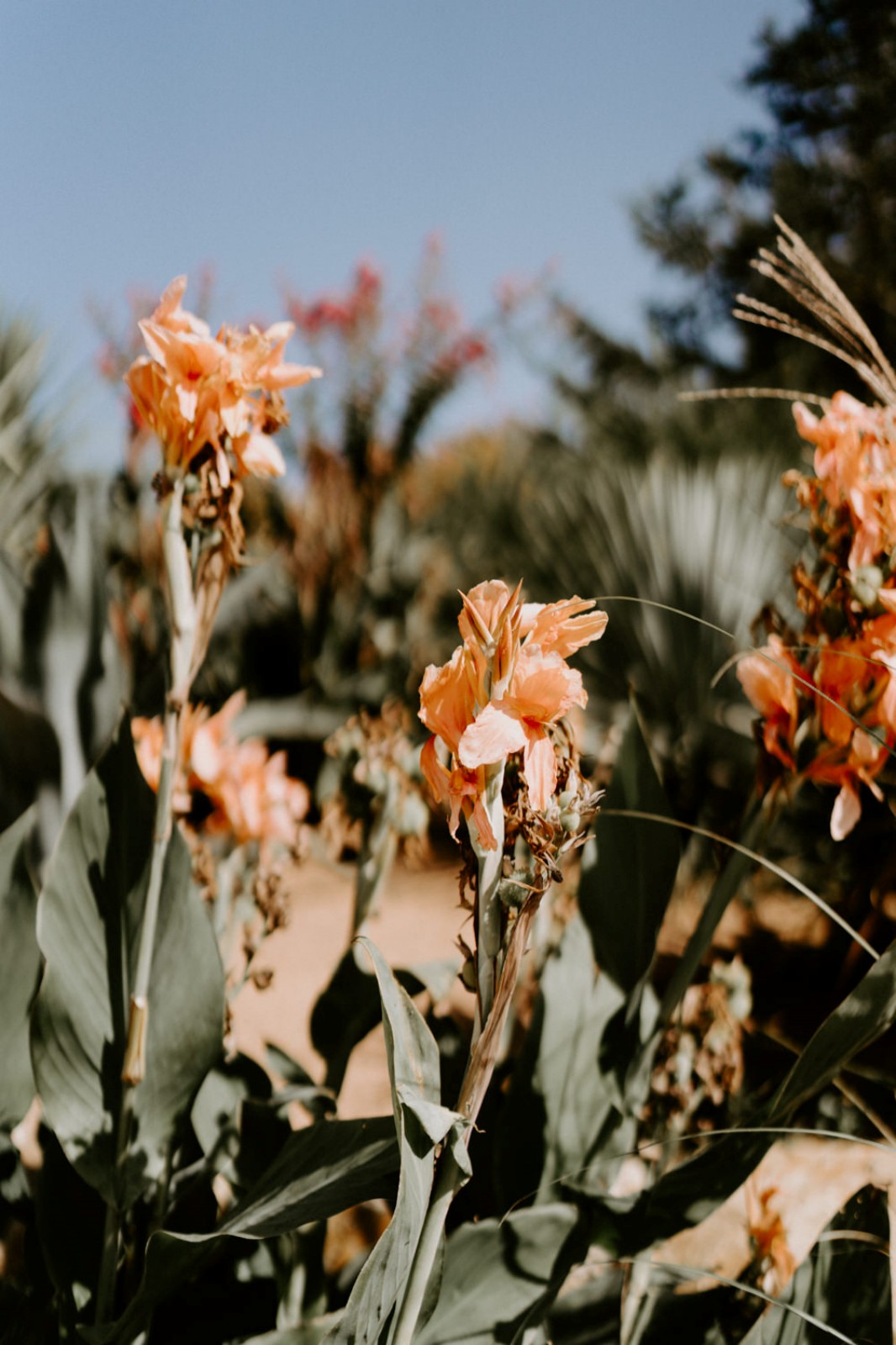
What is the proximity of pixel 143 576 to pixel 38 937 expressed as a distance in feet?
8.50

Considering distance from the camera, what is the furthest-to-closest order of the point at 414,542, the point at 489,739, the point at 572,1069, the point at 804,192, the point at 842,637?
the point at 804,192 → the point at 414,542 → the point at 572,1069 → the point at 842,637 → the point at 489,739

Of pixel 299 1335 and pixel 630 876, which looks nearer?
pixel 299 1335

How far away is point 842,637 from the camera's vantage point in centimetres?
71

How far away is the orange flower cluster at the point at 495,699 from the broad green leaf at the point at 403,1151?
3.8 inches

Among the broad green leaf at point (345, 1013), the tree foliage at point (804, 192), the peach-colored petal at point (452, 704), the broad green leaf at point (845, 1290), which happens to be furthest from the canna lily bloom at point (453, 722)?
the tree foliage at point (804, 192)

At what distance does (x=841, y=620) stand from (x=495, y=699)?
367 millimetres

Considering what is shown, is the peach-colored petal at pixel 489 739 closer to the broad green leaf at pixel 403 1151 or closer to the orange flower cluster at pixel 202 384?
the broad green leaf at pixel 403 1151

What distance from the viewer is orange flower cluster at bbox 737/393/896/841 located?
0.68m

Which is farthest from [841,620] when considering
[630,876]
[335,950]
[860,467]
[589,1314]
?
[335,950]

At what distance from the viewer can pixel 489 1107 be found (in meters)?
0.92

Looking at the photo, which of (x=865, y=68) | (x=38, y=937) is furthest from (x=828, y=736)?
(x=865, y=68)

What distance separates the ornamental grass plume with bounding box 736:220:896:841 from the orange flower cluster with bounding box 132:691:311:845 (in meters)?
0.46

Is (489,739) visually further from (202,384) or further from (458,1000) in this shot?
(458,1000)

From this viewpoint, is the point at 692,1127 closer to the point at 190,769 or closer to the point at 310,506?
the point at 190,769
